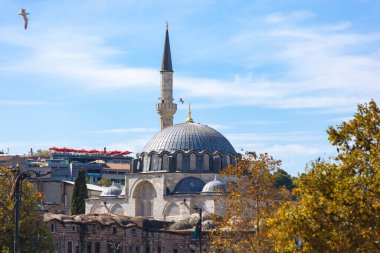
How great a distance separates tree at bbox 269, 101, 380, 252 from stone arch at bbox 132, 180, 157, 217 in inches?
2210

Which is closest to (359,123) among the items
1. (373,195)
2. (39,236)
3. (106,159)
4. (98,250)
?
(373,195)

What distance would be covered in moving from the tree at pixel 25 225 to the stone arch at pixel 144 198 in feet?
87.6

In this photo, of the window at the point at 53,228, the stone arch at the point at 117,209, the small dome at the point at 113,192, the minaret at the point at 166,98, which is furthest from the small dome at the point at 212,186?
the minaret at the point at 166,98

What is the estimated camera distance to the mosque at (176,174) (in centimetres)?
9262

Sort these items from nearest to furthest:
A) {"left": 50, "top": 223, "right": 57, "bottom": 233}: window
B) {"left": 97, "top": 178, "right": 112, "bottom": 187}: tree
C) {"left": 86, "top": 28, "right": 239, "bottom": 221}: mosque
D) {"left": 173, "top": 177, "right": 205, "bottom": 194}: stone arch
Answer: {"left": 50, "top": 223, "right": 57, "bottom": 233}: window → {"left": 86, "top": 28, "right": 239, "bottom": 221}: mosque → {"left": 173, "top": 177, "right": 205, "bottom": 194}: stone arch → {"left": 97, "top": 178, "right": 112, "bottom": 187}: tree

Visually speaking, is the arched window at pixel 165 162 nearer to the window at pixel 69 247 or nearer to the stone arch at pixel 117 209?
the stone arch at pixel 117 209

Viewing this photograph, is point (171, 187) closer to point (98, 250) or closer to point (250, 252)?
point (98, 250)

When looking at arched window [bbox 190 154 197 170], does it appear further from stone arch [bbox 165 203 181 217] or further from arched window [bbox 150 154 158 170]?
stone arch [bbox 165 203 181 217]

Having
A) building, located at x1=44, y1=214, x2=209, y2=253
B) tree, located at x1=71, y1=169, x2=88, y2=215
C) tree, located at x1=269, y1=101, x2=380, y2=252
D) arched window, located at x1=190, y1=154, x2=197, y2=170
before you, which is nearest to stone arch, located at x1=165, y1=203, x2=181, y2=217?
arched window, located at x1=190, y1=154, x2=197, y2=170

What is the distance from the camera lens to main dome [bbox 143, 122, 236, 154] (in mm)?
94812

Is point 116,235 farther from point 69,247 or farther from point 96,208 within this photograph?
point 96,208

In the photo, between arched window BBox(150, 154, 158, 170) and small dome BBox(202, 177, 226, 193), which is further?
arched window BBox(150, 154, 158, 170)

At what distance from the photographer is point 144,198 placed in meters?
97.0

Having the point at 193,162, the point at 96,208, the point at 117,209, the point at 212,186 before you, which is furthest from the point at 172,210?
the point at 96,208
